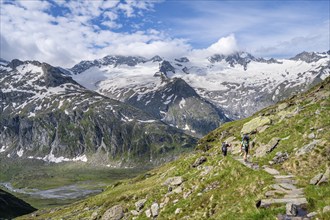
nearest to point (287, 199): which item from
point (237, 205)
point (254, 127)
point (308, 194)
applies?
point (308, 194)

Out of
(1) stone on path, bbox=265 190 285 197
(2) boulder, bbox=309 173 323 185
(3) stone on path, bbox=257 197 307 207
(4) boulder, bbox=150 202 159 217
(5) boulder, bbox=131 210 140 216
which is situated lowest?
(5) boulder, bbox=131 210 140 216

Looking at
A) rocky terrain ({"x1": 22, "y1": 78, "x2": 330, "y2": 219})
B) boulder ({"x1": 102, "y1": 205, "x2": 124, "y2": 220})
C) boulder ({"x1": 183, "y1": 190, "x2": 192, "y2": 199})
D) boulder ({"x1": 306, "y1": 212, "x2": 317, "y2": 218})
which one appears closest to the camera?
boulder ({"x1": 306, "y1": 212, "x2": 317, "y2": 218})

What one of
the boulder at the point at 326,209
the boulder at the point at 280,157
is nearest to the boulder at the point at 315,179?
the boulder at the point at 326,209

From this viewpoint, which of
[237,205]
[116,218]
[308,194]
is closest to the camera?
[308,194]

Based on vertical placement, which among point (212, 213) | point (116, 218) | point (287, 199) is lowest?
point (116, 218)

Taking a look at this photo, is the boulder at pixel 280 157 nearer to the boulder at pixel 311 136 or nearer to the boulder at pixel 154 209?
the boulder at pixel 311 136

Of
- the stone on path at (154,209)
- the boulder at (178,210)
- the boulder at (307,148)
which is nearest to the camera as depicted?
the boulder at (307,148)

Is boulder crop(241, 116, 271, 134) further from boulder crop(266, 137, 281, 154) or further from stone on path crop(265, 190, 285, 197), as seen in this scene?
stone on path crop(265, 190, 285, 197)

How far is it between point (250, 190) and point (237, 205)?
7.43 ft

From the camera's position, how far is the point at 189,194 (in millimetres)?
31578

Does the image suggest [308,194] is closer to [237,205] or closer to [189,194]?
[237,205]

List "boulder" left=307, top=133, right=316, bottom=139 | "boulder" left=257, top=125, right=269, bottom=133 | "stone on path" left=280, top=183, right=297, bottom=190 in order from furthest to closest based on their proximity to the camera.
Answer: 1. "boulder" left=257, top=125, right=269, bottom=133
2. "boulder" left=307, top=133, right=316, bottom=139
3. "stone on path" left=280, top=183, right=297, bottom=190

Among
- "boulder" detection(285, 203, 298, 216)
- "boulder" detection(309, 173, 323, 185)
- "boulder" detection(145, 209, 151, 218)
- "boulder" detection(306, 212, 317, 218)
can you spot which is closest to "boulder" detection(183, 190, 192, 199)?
"boulder" detection(145, 209, 151, 218)

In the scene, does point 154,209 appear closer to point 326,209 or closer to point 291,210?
point 291,210
